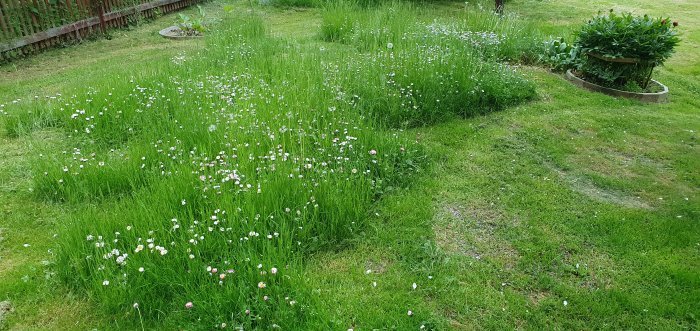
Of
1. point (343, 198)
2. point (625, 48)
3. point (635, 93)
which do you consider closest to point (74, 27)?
point (343, 198)

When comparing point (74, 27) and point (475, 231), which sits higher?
point (74, 27)

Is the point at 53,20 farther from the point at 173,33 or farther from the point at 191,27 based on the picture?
the point at 191,27

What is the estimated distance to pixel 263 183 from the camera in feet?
10.9

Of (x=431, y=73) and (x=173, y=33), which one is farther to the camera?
(x=173, y=33)

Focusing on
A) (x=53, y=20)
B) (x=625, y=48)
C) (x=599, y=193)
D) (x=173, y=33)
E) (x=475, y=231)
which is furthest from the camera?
(x=173, y=33)

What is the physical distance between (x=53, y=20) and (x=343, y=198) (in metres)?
7.93

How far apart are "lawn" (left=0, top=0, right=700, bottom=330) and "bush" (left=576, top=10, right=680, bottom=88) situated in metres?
0.49

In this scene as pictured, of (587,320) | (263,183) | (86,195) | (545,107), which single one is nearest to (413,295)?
(587,320)

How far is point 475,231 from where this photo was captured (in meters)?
3.58

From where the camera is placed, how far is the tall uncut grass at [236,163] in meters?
2.75

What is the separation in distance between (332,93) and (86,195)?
7.93 feet

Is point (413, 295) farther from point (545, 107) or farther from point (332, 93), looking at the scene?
point (545, 107)

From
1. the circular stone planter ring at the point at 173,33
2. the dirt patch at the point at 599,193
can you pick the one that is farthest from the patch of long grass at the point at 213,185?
the circular stone planter ring at the point at 173,33

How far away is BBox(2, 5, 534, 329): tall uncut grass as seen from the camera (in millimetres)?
2750
